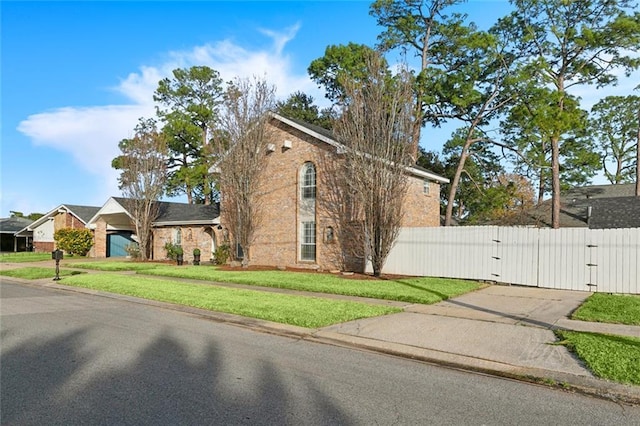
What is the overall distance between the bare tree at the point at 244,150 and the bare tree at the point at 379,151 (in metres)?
5.81

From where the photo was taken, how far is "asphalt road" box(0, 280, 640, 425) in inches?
171

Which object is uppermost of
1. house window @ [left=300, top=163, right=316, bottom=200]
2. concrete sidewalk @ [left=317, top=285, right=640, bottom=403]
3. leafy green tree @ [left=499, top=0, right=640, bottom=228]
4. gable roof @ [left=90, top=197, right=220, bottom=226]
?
leafy green tree @ [left=499, top=0, right=640, bottom=228]

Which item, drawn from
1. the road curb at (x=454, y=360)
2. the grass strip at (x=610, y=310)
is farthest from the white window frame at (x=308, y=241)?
the grass strip at (x=610, y=310)

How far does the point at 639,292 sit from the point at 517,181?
30268mm

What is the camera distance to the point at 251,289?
14203mm

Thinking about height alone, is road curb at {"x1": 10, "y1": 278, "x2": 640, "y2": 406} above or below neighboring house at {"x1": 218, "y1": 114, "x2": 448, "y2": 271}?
below

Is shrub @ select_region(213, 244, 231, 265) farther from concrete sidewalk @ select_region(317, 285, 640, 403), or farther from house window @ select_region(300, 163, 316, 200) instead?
concrete sidewalk @ select_region(317, 285, 640, 403)

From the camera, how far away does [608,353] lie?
251 inches

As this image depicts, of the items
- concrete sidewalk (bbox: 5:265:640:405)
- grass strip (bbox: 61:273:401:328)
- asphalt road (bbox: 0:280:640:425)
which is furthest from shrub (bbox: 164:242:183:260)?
asphalt road (bbox: 0:280:640:425)

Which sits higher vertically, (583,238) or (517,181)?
(517,181)

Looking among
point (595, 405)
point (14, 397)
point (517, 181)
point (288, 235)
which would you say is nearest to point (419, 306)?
point (595, 405)

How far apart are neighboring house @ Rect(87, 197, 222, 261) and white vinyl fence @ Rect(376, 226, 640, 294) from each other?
539 inches

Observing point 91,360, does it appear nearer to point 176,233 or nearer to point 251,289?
point 251,289

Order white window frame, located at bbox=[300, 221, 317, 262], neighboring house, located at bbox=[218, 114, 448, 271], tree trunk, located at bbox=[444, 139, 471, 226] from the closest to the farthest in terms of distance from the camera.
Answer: neighboring house, located at bbox=[218, 114, 448, 271] < white window frame, located at bbox=[300, 221, 317, 262] < tree trunk, located at bbox=[444, 139, 471, 226]
